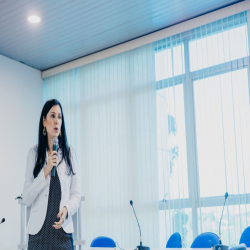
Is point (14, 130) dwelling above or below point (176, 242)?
above

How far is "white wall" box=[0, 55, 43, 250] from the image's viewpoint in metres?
5.74

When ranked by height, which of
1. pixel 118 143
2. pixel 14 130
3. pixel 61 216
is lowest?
pixel 61 216

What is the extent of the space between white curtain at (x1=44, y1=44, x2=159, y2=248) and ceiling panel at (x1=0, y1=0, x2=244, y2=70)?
0.36m

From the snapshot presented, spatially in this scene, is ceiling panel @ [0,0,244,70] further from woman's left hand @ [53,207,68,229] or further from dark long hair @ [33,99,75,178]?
woman's left hand @ [53,207,68,229]

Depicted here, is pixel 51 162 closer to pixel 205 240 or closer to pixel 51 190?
pixel 51 190

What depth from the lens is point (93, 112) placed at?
6.09 metres

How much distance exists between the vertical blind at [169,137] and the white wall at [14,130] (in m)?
0.77

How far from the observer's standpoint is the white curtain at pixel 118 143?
17.4 ft

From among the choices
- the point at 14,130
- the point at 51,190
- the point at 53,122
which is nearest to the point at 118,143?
the point at 14,130

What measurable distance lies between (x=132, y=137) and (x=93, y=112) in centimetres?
86

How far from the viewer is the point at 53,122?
6.84 feet

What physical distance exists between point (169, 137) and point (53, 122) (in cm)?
325

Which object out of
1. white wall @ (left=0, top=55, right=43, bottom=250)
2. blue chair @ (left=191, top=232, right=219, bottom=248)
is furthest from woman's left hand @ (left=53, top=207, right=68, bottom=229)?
white wall @ (left=0, top=55, right=43, bottom=250)

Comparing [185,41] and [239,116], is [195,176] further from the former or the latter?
[185,41]
